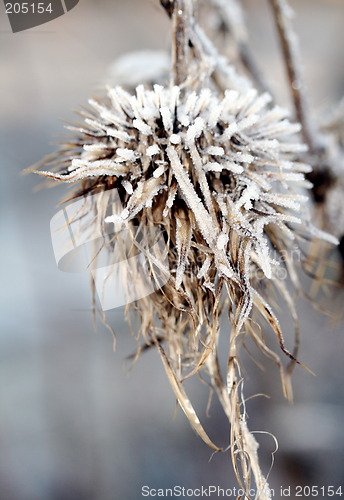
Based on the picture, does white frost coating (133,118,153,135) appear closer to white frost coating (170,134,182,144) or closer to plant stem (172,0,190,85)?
white frost coating (170,134,182,144)

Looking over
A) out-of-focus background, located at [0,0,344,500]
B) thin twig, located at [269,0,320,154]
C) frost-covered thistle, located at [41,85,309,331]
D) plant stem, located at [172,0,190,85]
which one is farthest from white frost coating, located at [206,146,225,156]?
out-of-focus background, located at [0,0,344,500]

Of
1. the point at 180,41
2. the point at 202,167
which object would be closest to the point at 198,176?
the point at 202,167

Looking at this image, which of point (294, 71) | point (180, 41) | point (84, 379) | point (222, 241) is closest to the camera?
point (222, 241)

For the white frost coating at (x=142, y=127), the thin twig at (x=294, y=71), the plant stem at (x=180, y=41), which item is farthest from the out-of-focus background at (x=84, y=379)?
the white frost coating at (x=142, y=127)

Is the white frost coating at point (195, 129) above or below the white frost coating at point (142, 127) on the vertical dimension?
below

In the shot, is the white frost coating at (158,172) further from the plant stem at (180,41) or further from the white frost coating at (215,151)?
the plant stem at (180,41)

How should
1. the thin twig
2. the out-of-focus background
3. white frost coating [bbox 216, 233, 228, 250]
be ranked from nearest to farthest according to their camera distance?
white frost coating [bbox 216, 233, 228, 250] < the thin twig < the out-of-focus background

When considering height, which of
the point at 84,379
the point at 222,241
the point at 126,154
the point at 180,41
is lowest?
the point at 84,379

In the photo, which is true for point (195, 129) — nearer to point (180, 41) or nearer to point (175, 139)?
point (175, 139)

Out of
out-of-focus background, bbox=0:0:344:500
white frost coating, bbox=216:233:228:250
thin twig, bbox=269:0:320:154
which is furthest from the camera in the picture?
out-of-focus background, bbox=0:0:344:500
